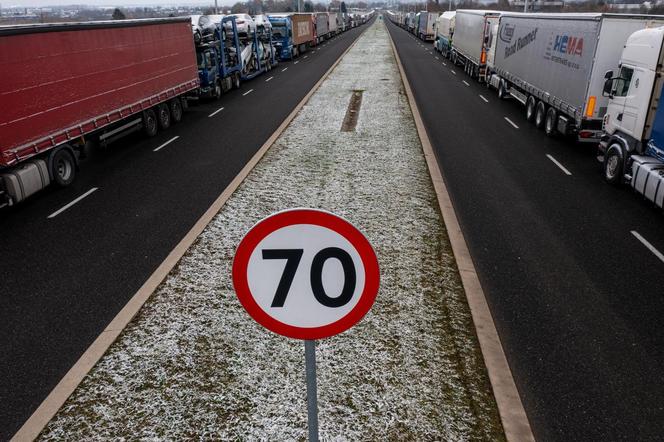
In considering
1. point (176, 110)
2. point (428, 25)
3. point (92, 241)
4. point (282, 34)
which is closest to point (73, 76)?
point (92, 241)

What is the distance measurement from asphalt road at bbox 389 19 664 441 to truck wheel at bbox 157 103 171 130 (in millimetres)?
9945

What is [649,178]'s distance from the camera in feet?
31.9

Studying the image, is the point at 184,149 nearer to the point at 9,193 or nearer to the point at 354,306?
the point at 9,193

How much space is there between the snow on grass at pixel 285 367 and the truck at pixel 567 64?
7.34 m

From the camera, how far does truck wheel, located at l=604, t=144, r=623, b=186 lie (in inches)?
439

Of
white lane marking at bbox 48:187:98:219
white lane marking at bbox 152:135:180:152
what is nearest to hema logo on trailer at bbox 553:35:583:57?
white lane marking at bbox 152:135:180:152

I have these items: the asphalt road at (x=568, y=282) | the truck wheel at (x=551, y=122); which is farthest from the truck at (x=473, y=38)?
the asphalt road at (x=568, y=282)

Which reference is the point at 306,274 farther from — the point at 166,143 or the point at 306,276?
the point at 166,143

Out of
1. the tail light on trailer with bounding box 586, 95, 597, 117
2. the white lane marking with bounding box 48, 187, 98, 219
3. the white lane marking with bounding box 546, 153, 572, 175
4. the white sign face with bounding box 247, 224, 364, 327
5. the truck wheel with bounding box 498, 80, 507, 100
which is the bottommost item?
the white lane marking with bounding box 48, 187, 98, 219

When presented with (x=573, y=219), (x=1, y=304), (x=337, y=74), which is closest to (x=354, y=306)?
(x=1, y=304)

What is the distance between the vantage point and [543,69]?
16.4 meters

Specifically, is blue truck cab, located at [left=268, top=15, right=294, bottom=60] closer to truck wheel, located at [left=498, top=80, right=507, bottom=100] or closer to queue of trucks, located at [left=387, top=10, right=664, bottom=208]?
truck wheel, located at [left=498, top=80, right=507, bottom=100]

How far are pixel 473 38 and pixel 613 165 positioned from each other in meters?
20.0

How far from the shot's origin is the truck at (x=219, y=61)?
22016mm
